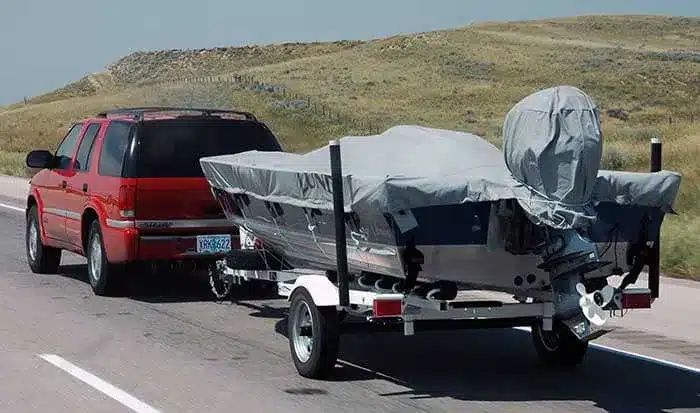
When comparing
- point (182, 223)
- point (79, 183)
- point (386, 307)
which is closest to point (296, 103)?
point (79, 183)

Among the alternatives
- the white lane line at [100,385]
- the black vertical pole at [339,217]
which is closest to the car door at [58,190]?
the white lane line at [100,385]

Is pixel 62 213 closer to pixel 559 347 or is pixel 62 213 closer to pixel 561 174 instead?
pixel 559 347

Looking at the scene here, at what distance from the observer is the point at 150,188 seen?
1325cm

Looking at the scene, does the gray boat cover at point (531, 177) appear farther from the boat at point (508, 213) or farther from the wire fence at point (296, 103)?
the wire fence at point (296, 103)

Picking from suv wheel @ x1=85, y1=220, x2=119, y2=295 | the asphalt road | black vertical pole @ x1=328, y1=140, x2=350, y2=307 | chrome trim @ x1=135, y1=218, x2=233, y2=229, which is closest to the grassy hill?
chrome trim @ x1=135, y1=218, x2=233, y2=229

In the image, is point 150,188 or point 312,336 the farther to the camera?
point 150,188

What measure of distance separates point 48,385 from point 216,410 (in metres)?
1.52

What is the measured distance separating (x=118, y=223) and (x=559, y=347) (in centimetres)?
501

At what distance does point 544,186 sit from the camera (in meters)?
8.41

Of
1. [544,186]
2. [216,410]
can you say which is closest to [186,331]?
[216,410]

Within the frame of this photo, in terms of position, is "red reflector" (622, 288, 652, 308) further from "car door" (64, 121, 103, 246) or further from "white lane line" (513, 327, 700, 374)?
"car door" (64, 121, 103, 246)

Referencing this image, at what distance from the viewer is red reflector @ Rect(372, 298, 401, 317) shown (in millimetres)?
8719

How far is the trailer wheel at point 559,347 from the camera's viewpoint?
10.3 meters

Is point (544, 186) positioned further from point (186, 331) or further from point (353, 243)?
point (186, 331)
